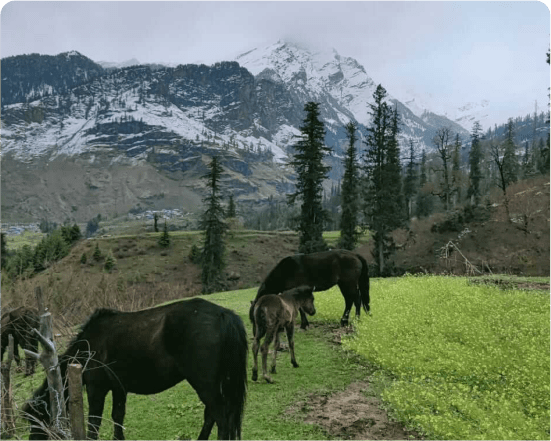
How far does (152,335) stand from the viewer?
6047 mm

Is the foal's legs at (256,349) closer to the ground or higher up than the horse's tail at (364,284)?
closer to the ground

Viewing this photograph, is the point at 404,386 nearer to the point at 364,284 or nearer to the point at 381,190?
the point at 364,284

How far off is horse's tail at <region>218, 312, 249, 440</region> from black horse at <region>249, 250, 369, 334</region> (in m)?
7.41

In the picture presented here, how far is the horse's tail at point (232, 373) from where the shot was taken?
18.7 ft

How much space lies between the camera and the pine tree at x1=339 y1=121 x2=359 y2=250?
139 feet

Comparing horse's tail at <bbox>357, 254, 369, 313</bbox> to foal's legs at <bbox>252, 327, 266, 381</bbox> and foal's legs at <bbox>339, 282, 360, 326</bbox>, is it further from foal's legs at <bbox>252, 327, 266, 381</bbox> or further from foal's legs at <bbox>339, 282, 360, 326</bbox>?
foal's legs at <bbox>252, 327, 266, 381</bbox>

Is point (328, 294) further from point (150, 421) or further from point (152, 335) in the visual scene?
point (152, 335)

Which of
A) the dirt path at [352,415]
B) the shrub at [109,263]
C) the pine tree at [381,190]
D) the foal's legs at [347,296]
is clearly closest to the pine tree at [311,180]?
the pine tree at [381,190]

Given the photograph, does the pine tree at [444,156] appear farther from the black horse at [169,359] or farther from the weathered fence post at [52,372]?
the weathered fence post at [52,372]

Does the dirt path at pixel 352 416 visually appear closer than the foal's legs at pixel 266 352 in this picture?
Yes

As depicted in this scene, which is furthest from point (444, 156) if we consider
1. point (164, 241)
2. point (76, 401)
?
point (76, 401)

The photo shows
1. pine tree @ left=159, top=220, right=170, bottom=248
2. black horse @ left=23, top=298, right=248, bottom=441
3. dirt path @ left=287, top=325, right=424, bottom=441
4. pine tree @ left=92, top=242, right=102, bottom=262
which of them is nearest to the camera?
black horse @ left=23, top=298, right=248, bottom=441

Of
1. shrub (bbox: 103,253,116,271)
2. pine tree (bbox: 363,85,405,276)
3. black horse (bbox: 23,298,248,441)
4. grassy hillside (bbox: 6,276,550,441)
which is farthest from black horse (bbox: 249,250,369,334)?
shrub (bbox: 103,253,116,271)

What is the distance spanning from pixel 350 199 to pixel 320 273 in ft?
105
